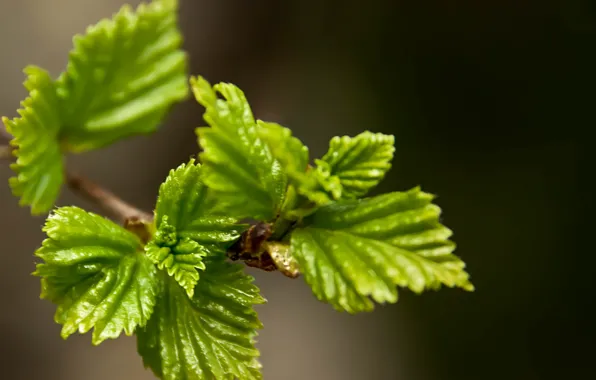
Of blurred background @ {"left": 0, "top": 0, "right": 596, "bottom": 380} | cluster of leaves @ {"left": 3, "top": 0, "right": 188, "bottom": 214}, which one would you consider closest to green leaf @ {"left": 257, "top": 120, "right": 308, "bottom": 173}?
cluster of leaves @ {"left": 3, "top": 0, "right": 188, "bottom": 214}

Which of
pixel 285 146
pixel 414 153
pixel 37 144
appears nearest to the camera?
pixel 285 146

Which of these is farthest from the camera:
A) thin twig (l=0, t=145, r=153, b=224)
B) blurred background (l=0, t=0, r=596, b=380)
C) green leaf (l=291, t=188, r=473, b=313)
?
blurred background (l=0, t=0, r=596, b=380)

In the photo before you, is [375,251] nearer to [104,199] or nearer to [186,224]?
[186,224]

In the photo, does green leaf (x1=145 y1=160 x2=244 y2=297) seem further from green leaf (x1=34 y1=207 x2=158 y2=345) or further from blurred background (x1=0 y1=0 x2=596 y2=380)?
blurred background (x1=0 y1=0 x2=596 y2=380)

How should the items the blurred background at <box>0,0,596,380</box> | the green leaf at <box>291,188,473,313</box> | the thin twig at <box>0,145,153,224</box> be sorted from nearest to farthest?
the green leaf at <box>291,188,473,313</box>
the thin twig at <box>0,145,153,224</box>
the blurred background at <box>0,0,596,380</box>

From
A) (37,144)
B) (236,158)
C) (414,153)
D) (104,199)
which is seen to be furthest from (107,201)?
(414,153)

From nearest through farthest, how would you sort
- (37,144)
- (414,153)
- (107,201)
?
(37,144)
(107,201)
(414,153)

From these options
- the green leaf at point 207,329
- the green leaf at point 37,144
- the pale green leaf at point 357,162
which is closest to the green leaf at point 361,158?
the pale green leaf at point 357,162

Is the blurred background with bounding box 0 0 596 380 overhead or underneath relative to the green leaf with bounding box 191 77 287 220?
overhead
